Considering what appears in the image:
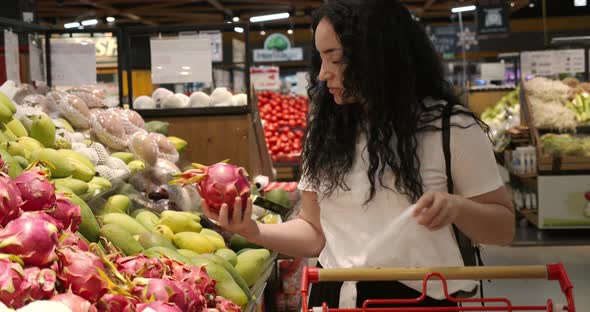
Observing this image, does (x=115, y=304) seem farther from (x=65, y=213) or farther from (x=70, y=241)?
(x=65, y=213)

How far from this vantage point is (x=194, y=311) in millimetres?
1823

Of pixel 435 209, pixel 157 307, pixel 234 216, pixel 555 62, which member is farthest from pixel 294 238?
pixel 555 62

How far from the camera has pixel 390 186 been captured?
2.05 meters

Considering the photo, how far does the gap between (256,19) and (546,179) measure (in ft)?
27.6

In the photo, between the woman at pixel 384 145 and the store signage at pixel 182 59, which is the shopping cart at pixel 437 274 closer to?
the woman at pixel 384 145

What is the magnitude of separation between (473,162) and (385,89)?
0.95 feet

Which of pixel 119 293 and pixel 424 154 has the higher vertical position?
pixel 424 154

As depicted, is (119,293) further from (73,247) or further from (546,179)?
(546,179)

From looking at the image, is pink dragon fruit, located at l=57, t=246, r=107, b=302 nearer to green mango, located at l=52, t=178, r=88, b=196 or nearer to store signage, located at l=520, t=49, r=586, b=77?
green mango, located at l=52, t=178, r=88, b=196

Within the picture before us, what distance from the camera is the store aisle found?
5.75m

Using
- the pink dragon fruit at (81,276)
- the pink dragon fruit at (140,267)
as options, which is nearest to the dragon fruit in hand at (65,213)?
the pink dragon fruit at (140,267)

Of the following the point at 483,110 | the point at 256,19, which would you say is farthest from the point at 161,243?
the point at 256,19

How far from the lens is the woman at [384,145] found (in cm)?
200

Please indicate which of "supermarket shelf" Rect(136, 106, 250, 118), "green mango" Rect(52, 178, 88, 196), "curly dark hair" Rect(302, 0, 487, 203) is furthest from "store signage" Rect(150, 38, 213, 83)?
"curly dark hair" Rect(302, 0, 487, 203)
